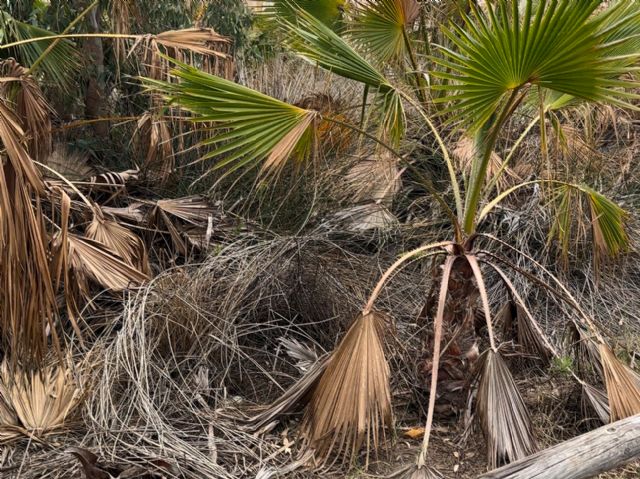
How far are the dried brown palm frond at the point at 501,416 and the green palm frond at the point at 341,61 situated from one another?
1.35 m

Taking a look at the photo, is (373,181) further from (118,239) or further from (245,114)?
(245,114)

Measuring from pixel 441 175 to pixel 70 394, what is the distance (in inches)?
151

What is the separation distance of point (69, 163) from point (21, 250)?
3605mm

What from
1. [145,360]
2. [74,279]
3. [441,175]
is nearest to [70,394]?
[145,360]

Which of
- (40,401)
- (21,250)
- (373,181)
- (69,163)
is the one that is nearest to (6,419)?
(40,401)

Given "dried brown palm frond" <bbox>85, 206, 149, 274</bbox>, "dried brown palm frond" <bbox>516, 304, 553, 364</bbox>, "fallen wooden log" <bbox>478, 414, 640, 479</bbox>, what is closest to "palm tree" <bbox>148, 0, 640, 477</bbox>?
"dried brown palm frond" <bbox>516, 304, 553, 364</bbox>

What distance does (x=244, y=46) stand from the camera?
25.1ft

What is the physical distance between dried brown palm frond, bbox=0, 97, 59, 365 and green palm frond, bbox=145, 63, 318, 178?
922mm

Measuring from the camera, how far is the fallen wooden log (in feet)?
9.34

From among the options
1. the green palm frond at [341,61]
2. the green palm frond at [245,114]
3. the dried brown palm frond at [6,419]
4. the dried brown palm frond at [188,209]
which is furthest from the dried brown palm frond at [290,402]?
the dried brown palm frond at [188,209]

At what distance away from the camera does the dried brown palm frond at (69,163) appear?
6.13 m

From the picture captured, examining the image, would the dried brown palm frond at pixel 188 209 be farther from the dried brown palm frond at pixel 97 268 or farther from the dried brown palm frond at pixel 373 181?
the dried brown palm frond at pixel 373 181

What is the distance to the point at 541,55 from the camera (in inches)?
126

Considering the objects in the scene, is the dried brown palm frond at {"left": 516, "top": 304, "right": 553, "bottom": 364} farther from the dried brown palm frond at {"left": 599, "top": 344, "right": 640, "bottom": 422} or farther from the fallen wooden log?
the fallen wooden log
